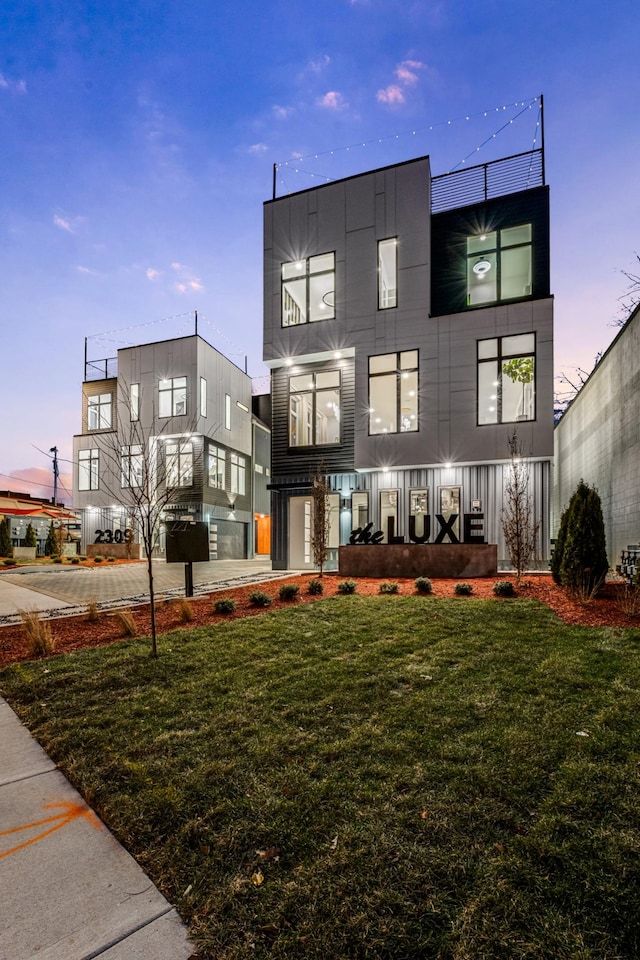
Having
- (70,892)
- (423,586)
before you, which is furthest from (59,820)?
(423,586)

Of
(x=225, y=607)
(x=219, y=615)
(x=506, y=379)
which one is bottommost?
(x=219, y=615)

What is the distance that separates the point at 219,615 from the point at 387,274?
573 inches

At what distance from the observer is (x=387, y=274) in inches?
657

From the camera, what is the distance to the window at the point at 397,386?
→ 50.6ft

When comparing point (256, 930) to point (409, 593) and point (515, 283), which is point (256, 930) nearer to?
point (409, 593)

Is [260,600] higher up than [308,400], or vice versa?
[308,400]

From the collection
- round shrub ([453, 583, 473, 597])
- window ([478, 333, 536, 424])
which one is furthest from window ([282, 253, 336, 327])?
round shrub ([453, 583, 473, 597])

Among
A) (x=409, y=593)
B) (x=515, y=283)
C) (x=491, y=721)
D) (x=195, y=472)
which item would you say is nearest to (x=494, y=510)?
(x=409, y=593)

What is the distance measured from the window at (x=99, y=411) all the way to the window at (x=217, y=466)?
860 centimetres

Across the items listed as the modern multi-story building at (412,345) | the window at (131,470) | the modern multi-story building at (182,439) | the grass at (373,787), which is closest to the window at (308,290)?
the modern multi-story building at (412,345)

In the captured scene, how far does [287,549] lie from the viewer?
16.6m

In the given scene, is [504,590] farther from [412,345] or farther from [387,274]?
[387,274]

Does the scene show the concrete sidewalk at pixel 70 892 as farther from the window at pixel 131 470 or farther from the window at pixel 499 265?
the window at pixel 499 265

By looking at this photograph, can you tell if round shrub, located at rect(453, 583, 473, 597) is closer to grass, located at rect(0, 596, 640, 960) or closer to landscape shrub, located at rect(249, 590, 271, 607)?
grass, located at rect(0, 596, 640, 960)
